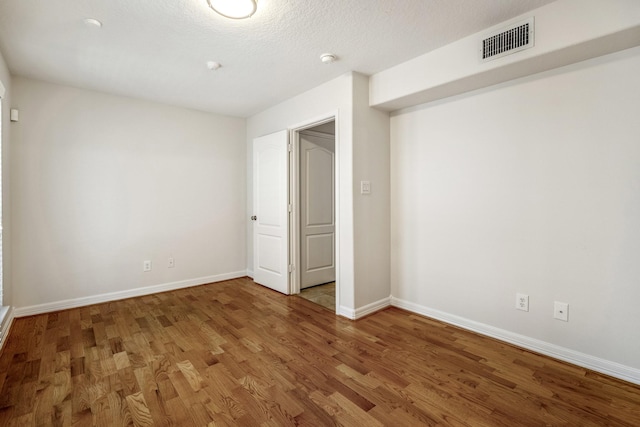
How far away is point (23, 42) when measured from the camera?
2.41 m

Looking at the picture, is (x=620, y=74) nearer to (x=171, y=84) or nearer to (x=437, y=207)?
(x=437, y=207)

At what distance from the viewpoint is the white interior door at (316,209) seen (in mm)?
4039

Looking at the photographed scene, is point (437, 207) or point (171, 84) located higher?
point (171, 84)

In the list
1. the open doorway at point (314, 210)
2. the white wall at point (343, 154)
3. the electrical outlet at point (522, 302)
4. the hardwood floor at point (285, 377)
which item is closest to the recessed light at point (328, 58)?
the white wall at point (343, 154)

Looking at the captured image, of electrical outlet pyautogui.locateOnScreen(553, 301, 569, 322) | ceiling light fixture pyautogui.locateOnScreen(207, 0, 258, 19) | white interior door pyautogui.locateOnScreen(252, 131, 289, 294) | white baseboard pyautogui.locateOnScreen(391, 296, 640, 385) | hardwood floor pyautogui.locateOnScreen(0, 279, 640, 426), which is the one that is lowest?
hardwood floor pyautogui.locateOnScreen(0, 279, 640, 426)

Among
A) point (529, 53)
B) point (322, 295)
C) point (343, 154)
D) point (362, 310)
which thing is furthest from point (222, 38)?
point (322, 295)

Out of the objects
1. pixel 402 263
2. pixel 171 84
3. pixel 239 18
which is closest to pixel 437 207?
pixel 402 263

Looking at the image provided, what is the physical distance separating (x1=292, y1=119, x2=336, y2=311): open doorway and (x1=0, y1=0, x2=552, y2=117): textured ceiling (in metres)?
0.88

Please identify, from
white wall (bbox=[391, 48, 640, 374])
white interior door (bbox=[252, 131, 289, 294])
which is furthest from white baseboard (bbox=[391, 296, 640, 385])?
white interior door (bbox=[252, 131, 289, 294])

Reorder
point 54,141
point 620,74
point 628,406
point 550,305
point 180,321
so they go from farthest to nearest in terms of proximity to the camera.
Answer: point 54,141 → point 180,321 → point 550,305 → point 620,74 → point 628,406

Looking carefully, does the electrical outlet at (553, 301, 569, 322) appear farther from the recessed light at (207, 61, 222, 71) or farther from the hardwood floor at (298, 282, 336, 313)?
the recessed light at (207, 61, 222, 71)

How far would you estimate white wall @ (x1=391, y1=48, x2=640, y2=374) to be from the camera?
6.61ft

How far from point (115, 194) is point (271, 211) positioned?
184 centimetres

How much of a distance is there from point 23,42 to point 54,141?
1124 millimetres
